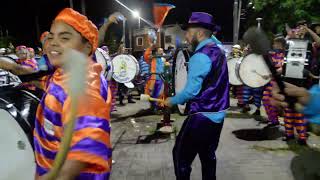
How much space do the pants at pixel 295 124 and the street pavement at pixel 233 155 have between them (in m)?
0.22

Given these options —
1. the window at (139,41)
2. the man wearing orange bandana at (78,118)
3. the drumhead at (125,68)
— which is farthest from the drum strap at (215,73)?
the window at (139,41)

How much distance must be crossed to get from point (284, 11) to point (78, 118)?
22.3 meters

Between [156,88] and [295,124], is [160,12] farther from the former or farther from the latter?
[295,124]

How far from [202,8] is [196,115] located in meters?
36.4

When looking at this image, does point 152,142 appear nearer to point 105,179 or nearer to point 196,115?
point 196,115

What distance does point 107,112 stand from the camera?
1.72 metres

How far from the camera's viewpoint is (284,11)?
22.1m

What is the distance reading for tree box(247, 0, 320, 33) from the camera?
2120 centimetres

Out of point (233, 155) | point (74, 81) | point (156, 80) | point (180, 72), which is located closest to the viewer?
point (74, 81)

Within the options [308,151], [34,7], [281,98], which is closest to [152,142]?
[308,151]

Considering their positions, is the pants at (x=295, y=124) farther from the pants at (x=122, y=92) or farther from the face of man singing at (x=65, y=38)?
the pants at (x=122, y=92)

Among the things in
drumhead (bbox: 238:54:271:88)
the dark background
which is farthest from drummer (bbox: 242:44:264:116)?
the dark background

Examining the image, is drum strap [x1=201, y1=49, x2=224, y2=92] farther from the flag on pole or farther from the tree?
the tree

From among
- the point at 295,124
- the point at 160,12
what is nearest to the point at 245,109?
the point at 295,124
